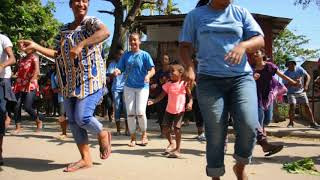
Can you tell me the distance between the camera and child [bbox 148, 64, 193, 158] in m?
6.99

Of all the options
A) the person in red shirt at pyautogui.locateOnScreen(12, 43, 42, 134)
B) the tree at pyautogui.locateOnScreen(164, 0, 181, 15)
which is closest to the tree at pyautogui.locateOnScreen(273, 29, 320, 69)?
the tree at pyautogui.locateOnScreen(164, 0, 181, 15)

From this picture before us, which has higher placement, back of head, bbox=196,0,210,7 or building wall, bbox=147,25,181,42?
back of head, bbox=196,0,210,7

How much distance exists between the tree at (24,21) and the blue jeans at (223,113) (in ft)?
51.5

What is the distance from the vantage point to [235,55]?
3.81 meters

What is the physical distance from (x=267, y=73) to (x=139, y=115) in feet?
7.28

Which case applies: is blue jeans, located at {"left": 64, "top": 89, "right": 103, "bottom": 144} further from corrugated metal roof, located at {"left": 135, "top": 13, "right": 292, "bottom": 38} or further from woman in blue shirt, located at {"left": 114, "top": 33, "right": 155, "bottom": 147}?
corrugated metal roof, located at {"left": 135, "top": 13, "right": 292, "bottom": 38}

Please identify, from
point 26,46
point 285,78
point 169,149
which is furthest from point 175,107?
point 26,46

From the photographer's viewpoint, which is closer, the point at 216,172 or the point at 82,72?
the point at 216,172

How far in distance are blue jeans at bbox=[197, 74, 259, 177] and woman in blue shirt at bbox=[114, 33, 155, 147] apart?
12.6 ft

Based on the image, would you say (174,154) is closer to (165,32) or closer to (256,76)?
(256,76)

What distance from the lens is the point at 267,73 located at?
24.1ft

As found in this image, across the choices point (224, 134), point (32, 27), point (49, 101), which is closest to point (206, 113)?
point (224, 134)

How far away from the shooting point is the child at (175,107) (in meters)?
6.99

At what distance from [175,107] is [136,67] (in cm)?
116
